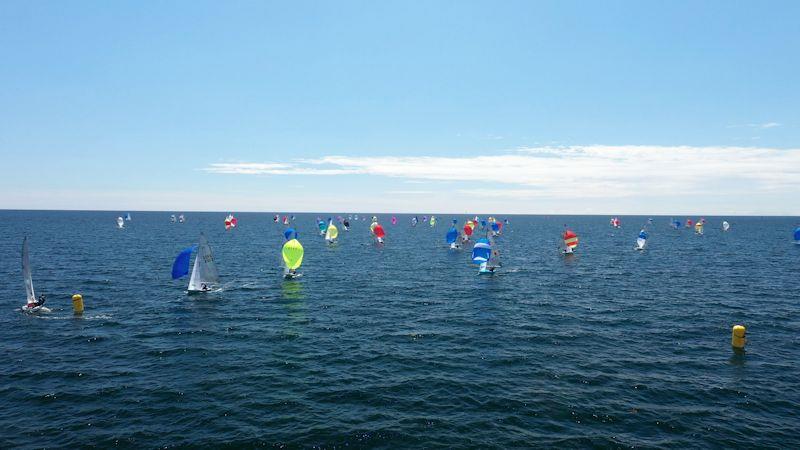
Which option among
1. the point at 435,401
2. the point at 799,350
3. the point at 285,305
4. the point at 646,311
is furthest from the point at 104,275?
the point at 799,350

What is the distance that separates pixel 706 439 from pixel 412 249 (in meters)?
86.6

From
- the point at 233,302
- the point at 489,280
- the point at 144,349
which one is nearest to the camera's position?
the point at 144,349

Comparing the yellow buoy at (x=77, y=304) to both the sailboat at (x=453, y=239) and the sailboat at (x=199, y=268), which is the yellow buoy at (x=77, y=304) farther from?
the sailboat at (x=453, y=239)

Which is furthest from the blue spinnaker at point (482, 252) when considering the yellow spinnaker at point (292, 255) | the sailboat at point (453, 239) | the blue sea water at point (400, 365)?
the sailboat at point (453, 239)

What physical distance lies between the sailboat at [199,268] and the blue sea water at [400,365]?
204 cm

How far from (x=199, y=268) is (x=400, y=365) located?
31.5 metres

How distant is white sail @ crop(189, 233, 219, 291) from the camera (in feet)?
162

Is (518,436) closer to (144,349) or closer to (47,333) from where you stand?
(144,349)

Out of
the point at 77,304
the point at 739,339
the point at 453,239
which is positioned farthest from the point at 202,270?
the point at 453,239

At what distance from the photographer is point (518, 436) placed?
20.1m

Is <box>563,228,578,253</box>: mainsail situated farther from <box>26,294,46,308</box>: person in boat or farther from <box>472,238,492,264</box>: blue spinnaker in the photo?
<box>26,294,46,308</box>: person in boat

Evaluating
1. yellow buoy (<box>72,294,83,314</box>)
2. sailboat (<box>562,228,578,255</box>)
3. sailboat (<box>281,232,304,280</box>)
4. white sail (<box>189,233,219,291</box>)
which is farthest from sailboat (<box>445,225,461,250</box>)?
yellow buoy (<box>72,294,83,314</box>)

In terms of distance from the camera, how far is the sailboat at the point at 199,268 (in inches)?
1924

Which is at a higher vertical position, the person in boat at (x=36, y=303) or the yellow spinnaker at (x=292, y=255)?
the yellow spinnaker at (x=292, y=255)
